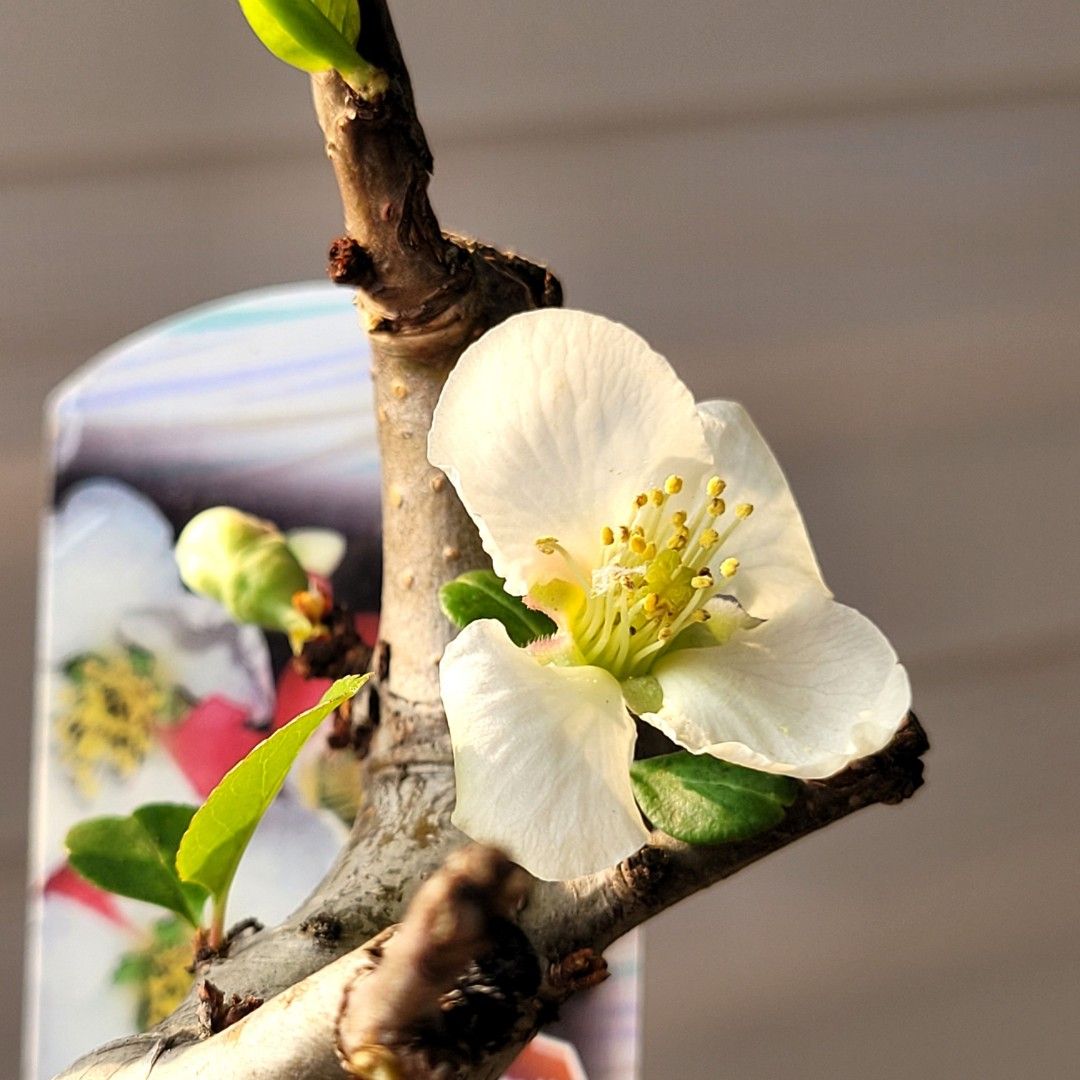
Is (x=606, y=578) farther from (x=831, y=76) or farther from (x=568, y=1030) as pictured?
(x=831, y=76)

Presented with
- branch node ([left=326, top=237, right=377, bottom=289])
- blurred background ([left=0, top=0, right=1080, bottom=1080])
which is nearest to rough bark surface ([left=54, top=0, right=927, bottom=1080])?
branch node ([left=326, top=237, right=377, bottom=289])

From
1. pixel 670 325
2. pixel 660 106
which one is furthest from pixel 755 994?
pixel 660 106

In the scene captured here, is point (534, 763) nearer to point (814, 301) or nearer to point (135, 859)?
point (135, 859)

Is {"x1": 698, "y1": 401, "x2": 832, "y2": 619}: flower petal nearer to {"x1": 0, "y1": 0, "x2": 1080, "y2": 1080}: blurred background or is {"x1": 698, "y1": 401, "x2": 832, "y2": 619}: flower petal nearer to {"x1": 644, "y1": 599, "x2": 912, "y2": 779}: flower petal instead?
{"x1": 644, "y1": 599, "x2": 912, "y2": 779}: flower petal

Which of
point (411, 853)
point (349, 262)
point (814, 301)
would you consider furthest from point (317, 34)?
point (814, 301)

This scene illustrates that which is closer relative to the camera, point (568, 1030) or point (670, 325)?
point (568, 1030)

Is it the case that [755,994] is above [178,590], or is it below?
below
